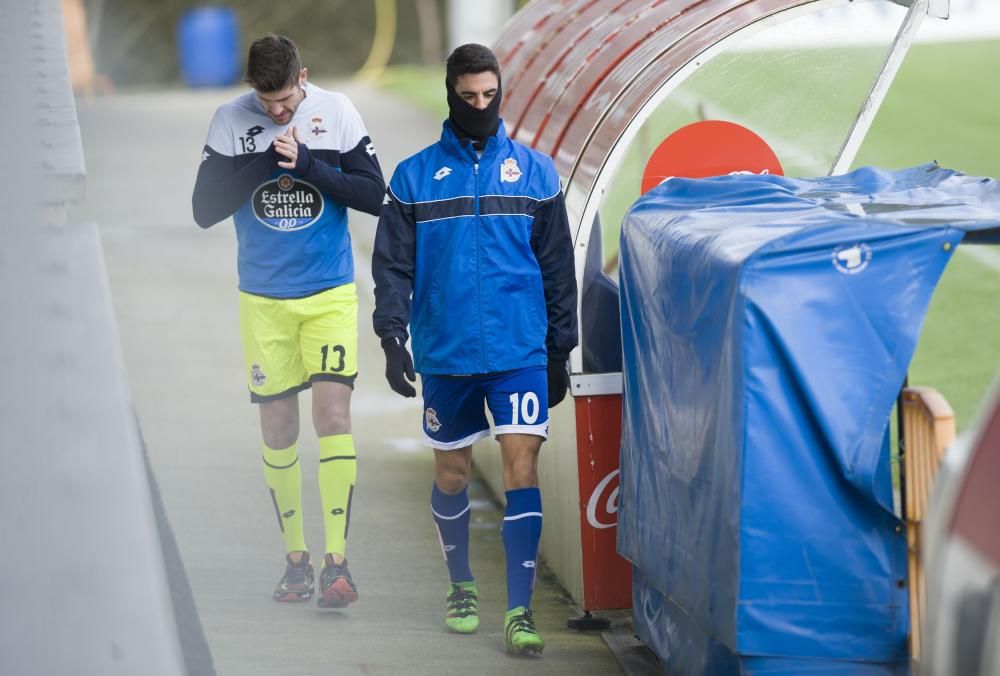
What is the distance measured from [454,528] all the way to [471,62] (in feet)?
5.75

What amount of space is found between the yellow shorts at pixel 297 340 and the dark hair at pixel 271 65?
2.75ft

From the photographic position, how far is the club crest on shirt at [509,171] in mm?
5527

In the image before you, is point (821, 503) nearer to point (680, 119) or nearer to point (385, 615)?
point (385, 615)

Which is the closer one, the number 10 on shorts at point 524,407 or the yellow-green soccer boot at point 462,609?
the number 10 on shorts at point 524,407

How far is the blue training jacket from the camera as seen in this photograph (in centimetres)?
552

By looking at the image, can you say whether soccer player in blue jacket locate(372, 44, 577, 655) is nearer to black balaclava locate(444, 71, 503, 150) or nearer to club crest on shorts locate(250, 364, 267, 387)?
black balaclava locate(444, 71, 503, 150)

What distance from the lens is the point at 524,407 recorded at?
18.4ft

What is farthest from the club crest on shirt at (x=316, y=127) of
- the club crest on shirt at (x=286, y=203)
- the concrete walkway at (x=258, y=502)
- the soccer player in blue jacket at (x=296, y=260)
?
the concrete walkway at (x=258, y=502)

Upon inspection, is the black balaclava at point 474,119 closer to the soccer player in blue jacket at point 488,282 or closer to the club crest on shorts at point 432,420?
the soccer player in blue jacket at point 488,282


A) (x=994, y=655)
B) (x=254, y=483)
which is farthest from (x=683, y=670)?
(x=254, y=483)

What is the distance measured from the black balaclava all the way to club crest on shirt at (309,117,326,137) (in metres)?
0.72

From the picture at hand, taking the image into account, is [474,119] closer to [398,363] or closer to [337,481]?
[398,363]

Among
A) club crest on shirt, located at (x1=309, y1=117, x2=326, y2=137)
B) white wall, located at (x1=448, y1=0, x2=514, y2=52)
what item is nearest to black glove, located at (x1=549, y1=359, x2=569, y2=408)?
A: club crest on shirt, located at (x1=309, y1=117, x2=326, y2=137)

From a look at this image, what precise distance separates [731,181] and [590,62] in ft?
5.45
